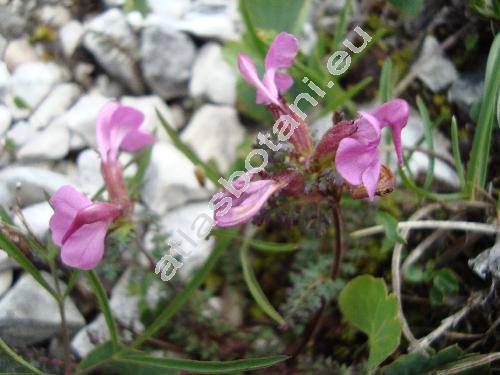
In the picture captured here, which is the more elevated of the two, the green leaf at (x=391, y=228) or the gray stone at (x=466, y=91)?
the gray stone at (x=466, y=91)

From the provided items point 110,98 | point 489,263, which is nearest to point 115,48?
point 110,98

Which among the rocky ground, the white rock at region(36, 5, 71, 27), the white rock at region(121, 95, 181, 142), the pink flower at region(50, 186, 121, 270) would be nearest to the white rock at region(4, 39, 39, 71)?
the rocky ground

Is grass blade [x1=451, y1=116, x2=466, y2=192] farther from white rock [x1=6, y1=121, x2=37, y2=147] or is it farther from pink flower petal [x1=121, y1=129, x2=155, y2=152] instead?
white rock [x1=6, y1=121, x2=37, y2=147]

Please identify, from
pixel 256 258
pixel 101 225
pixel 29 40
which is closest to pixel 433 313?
pixel 256 258

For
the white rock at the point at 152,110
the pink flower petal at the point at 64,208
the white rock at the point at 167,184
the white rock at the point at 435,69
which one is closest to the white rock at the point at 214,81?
the white rock at the point at 152,110

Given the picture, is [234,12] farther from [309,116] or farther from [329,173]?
[329,173]

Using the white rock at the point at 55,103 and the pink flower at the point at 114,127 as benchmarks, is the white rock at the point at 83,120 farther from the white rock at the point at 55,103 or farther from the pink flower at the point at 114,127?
the pink flower at the point at 114,127
